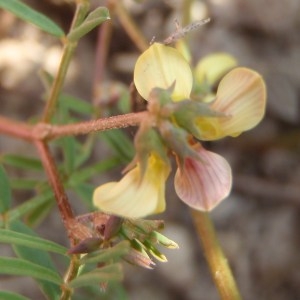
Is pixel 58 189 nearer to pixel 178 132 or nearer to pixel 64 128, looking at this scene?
pixel 64 128

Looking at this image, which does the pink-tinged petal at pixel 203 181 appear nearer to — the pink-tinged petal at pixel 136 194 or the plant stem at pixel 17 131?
the pink-tinged petal at pixel 136 194

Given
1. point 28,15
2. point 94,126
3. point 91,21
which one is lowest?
point 94,126

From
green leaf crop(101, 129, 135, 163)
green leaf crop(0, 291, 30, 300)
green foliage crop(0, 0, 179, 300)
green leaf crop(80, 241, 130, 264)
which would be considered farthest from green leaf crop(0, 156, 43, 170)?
green leaf crop(80, 241, 130, 264)

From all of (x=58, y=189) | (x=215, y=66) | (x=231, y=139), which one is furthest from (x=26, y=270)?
(x=231, y=139)

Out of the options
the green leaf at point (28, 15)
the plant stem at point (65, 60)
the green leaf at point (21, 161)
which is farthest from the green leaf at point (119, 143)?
the green leaf at point (28, 15)

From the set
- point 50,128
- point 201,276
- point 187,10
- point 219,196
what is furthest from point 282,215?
point 219,196

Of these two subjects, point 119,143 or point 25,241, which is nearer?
point 25,241
